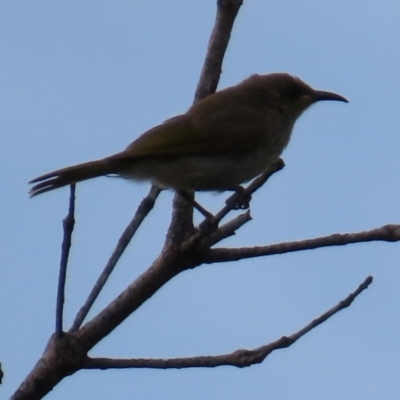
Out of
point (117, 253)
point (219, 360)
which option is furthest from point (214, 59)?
point (219, 360)

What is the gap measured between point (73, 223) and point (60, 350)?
0.49 metres

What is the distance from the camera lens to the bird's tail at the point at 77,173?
4.44m

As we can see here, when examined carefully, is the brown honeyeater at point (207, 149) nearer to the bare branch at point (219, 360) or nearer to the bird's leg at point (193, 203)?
the bird's leg at point (193, 203)

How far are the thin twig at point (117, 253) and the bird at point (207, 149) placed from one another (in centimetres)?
79

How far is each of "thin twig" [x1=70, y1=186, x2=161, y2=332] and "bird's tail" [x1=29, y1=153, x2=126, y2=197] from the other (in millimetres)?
665

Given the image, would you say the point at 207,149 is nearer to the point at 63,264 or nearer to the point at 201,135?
the point at 201,135

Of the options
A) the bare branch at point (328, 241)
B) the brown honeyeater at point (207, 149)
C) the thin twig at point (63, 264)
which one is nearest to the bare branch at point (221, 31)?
the brown honeyeater at point (207, 149)

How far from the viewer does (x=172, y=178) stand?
5293mm

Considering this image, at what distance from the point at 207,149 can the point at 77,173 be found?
125 centimetres

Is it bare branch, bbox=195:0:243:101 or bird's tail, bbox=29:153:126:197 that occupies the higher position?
bare branch, bbox=195:0:243:101

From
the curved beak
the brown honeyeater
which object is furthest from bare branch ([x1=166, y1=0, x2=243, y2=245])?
the curved beak

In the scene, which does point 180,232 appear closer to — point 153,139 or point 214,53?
point 214,53

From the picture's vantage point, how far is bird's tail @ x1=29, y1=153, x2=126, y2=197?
444 centimetres

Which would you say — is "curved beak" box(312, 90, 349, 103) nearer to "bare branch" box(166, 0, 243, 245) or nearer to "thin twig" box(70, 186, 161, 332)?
"bare branch" box(166, 0, 243, 245)
